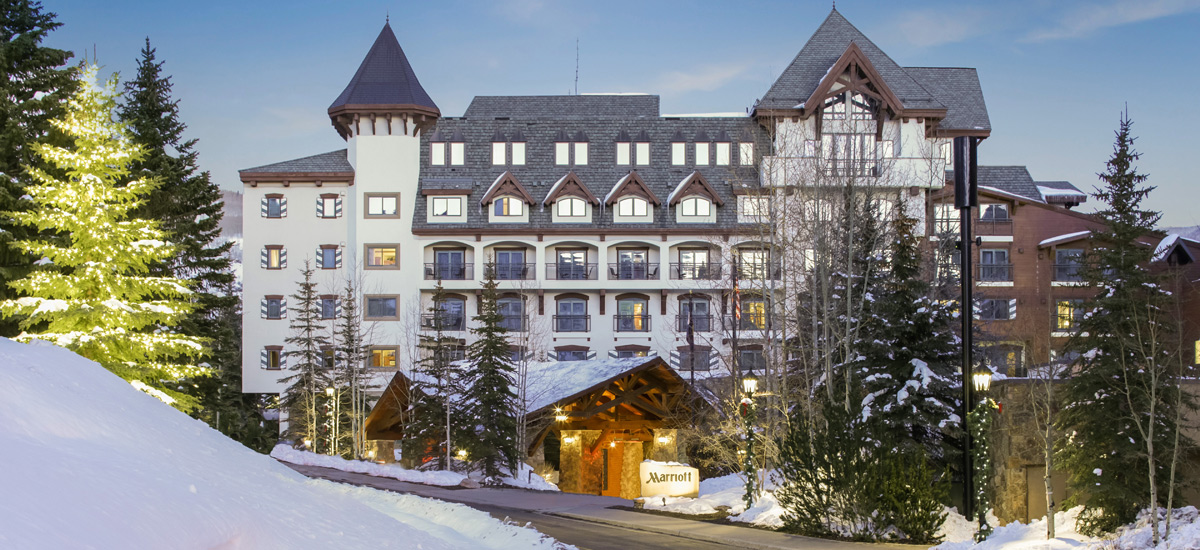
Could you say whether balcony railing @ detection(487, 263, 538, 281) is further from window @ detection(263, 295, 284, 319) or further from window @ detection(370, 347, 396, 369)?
window @ detection(263, 295, 284, 319)

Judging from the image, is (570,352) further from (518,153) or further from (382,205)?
(382,205)

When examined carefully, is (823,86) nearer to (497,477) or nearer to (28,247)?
(497,477)

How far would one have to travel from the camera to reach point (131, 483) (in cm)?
835

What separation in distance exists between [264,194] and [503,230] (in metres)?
14.1

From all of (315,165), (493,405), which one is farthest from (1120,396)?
(315,165)

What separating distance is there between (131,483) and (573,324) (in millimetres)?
50806

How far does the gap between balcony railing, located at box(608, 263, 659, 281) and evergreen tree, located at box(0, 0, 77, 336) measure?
32.9 metres

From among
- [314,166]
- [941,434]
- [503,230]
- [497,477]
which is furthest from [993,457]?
[314,166]

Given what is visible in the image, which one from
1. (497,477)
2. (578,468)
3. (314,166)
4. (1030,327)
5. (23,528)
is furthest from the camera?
(314,166)

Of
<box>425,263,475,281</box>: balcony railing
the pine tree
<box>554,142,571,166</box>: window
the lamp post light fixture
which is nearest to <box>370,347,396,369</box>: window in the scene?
<box>425,263,475,281</box>: balcony railing

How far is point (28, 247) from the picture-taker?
2220cm

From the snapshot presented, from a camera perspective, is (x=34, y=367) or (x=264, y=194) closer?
(x=34, y=367)

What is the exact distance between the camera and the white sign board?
2705cm

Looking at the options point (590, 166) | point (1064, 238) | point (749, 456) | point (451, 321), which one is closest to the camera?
point (749, 456)
